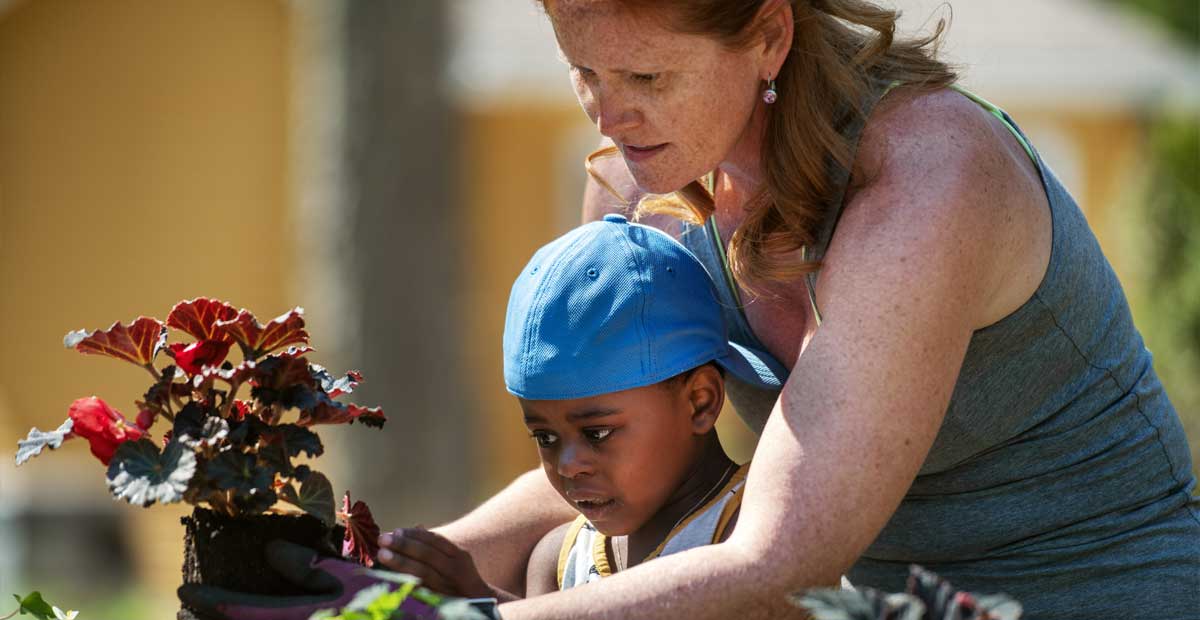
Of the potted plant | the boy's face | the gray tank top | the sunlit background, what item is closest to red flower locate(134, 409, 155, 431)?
the potted plant

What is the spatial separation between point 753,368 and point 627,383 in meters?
0.26

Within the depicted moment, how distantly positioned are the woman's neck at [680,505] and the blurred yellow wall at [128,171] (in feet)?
33.6

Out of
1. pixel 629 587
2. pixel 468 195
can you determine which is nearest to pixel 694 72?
pixel 629 587

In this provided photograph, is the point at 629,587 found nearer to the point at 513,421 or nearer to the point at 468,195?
the point at 468,195

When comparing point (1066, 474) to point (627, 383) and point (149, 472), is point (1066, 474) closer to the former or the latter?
point (627, 383)

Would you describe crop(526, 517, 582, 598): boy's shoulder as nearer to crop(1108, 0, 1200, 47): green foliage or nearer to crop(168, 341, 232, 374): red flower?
crop(168, 341, 232, 374): red flower

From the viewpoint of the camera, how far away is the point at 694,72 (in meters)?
2.31

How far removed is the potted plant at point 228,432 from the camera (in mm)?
1998

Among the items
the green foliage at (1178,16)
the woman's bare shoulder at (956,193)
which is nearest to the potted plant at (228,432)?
the woman's bare shoulder at (956,193)

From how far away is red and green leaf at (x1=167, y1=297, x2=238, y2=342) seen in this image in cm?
211

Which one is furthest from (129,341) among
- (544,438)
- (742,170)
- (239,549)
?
(742,170)

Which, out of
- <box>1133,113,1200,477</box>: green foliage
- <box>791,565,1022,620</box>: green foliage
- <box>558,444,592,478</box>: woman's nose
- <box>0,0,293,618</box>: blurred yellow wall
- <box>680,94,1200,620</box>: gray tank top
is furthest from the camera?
<box>0,0,293,618</box>: blurred yellow wall

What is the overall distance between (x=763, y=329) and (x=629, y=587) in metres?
0.85

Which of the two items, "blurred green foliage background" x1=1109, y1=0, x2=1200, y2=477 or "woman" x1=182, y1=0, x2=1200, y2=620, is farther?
"blurred green foliage background" x1=1109, y1=0, x2=1200, y2=477
